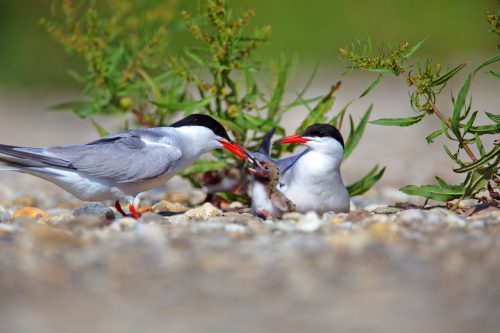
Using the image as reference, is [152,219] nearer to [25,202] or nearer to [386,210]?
[386,210]

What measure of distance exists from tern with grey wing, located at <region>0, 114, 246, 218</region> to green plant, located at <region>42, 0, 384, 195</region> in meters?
0.34

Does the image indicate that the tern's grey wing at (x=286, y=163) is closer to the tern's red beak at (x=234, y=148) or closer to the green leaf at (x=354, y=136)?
the tern's red beak at (x=234, y=148)

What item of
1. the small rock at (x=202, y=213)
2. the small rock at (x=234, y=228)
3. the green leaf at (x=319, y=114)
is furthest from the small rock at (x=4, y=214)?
the green leaf at (x=319, y=114)

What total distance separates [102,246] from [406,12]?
11093 millimetres

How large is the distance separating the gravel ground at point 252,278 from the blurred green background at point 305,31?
34.7ft

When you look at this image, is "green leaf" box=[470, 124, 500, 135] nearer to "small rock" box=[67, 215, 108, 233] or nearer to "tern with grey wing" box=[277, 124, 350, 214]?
"tern with grey wing" box=[277, 124, 350, 214]

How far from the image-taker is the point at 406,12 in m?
13.1

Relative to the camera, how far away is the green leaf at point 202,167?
453 cm

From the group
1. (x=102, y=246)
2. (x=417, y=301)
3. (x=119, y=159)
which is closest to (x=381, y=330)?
(x=417, y=301)

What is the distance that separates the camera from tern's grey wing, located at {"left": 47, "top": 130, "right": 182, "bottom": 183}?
401 centimetres

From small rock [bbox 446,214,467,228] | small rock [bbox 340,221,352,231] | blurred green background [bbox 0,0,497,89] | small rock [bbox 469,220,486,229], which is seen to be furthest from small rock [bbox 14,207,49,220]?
blurred green background [bbox 0,0,497,89]

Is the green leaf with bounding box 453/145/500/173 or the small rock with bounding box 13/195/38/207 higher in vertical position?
the small rock with bounding box 13/195/38/207

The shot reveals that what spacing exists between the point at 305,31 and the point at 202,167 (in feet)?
34.4

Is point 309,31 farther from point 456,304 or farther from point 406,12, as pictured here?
point 456,304
